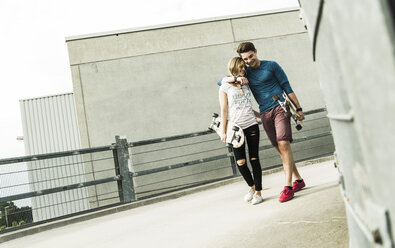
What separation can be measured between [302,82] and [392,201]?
11.9 meters

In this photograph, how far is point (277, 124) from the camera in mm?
3965

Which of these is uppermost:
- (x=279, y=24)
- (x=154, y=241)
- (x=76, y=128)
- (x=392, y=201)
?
(x=279, y=24)

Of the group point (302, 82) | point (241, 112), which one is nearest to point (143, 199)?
point (241, 112)

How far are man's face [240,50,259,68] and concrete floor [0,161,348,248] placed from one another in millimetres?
1424

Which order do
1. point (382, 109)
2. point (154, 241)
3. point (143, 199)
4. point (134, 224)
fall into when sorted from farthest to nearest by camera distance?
1. point (143, 199)
2. point (134, 224)
3. point (154, 241)
4. point (382, 109)

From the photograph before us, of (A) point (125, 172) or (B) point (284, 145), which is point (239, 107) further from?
(A) point (125, 172)

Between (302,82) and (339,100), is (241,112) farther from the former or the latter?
(302,82)

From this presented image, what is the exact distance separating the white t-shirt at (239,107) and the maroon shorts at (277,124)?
159mm

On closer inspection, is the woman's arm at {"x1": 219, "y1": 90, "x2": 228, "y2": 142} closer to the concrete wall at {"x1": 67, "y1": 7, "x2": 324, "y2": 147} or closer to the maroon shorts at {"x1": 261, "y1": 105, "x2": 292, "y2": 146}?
the maroon shorts at {"x1": 261, "y1": 105, "x2": 292, "y2": 146}

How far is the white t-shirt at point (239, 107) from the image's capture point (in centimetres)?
413

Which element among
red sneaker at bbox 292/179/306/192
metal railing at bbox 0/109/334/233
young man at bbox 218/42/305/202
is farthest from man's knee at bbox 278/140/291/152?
metal railing at bbox 0/109/334/233

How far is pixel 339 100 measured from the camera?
128 centimetres

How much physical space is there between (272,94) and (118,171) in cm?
395

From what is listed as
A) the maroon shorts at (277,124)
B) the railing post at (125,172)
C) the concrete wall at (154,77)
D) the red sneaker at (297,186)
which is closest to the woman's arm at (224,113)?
the maroon shorts at (277,124)
